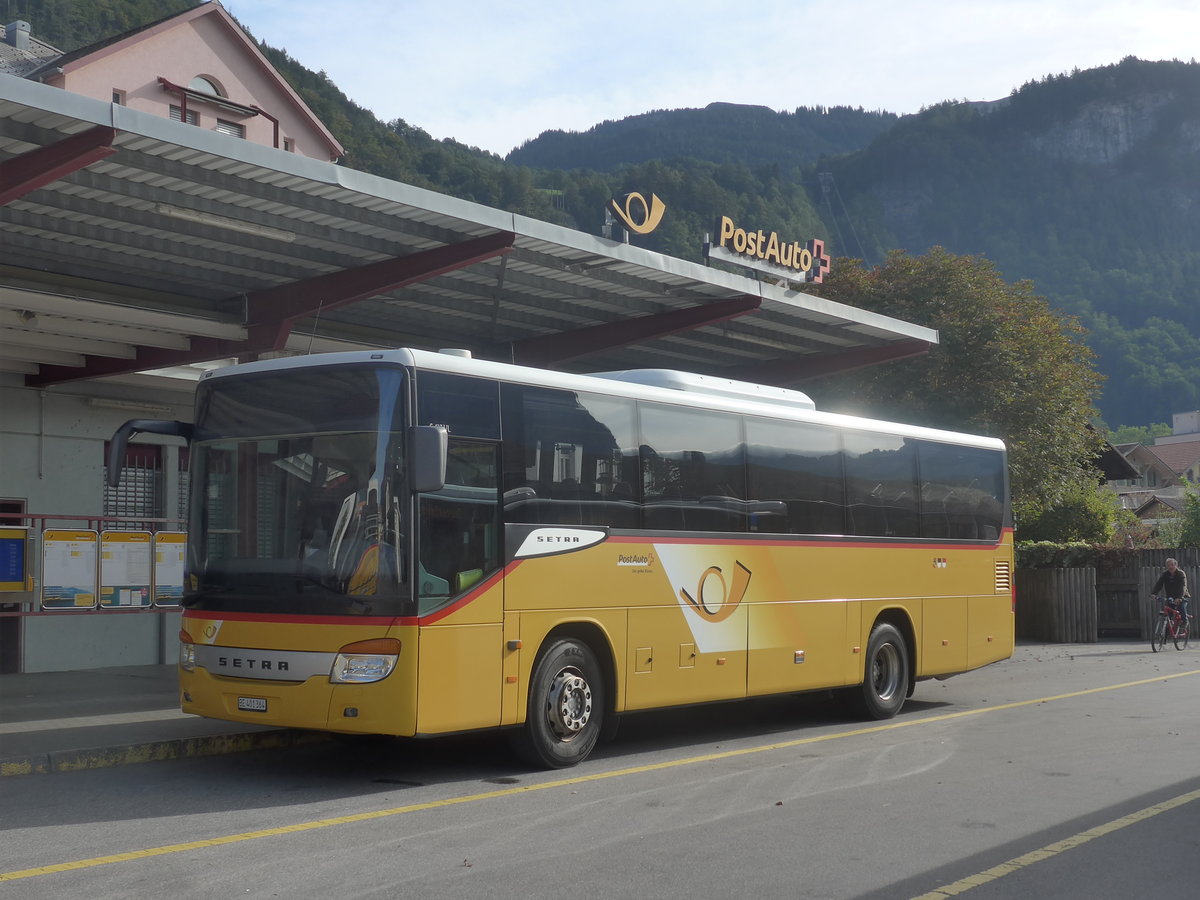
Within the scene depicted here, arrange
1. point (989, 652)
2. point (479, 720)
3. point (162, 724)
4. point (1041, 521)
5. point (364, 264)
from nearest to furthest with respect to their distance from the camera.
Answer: point (479, 720)
point (162, 724)
point (364, 264)
point (989, 652)
point (1041, 521)

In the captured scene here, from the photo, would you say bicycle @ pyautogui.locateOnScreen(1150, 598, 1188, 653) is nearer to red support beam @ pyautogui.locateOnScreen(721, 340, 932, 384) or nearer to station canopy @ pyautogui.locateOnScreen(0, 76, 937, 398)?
red support beam @ pyautogui.locateOnScreen(721, 340, 932, 384)

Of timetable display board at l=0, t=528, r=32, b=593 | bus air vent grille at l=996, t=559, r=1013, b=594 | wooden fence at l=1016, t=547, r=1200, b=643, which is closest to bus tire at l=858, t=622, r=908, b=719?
bus air vent grille at l=996, t=559, r=1013, b=594

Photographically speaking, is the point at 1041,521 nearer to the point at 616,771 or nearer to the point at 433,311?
the point at 433,311

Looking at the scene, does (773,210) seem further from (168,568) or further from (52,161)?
(52,161)

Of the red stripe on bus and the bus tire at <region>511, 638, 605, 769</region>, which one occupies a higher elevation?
the red stripe on bus

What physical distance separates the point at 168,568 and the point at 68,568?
1.28m

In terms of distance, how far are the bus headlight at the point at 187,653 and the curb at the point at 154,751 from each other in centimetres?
93

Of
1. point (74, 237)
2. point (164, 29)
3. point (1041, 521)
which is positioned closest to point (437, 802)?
point (74, 237)

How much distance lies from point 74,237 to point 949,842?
9.46m

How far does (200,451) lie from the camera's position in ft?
32.6

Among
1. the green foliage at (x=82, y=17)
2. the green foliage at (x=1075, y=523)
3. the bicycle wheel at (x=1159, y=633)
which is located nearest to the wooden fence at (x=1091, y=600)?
the bicycle wheel at (x=1159, y=633)

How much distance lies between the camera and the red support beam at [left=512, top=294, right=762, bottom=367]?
54.2ft

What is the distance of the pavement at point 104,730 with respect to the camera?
9.82 metres

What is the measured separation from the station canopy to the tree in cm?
605
